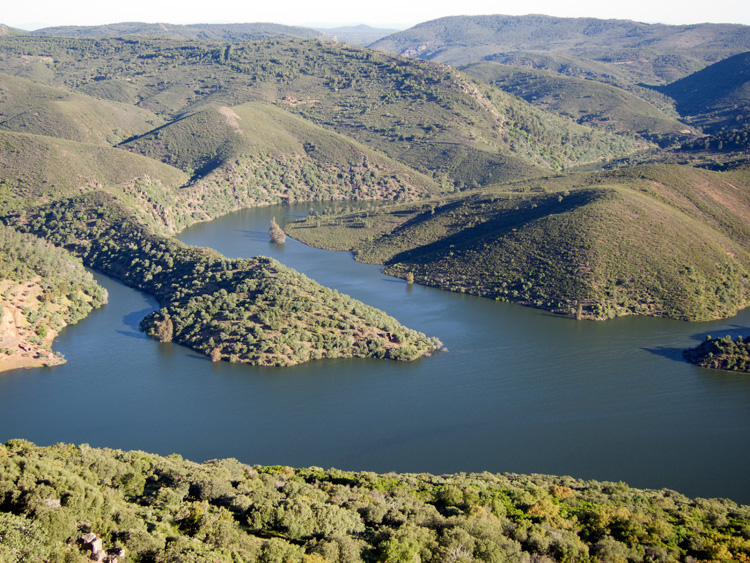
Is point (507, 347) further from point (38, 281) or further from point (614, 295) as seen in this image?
point (38, 281)

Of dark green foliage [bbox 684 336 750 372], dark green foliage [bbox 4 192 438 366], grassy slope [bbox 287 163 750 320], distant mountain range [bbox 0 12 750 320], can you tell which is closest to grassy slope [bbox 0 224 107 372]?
dark green foliage [bbox 4 192 438 366]

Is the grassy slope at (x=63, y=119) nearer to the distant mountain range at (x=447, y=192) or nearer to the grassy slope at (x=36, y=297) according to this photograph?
the distant mountain range at (x=447, y=192)

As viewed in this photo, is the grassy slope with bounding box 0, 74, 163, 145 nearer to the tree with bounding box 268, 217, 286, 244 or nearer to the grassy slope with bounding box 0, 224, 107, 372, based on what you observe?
the tree with bounding box 268, 217, 286, 244

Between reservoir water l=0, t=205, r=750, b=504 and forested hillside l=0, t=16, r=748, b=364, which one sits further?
forested hillside l=0, t=16, r=748, b=364

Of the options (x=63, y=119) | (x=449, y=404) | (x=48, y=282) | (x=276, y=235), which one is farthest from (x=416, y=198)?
(x=449, y=404)

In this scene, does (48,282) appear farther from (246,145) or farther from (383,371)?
(246,145)

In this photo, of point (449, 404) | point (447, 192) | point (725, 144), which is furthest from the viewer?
point (447, 192)

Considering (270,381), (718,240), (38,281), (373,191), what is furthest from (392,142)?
(270,381)
